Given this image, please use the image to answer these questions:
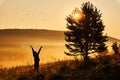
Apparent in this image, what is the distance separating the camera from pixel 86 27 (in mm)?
39469

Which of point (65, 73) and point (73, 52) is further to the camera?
point (73, 52)

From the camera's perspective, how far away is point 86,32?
39.3 meters

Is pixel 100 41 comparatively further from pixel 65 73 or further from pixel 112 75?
pixel 112 75

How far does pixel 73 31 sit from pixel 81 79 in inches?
749

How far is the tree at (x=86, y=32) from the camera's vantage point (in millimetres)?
39469

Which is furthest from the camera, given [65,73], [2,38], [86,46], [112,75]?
[2,38]

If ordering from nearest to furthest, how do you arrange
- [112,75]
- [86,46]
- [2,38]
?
[112,75] → [86,46] → [2,38]

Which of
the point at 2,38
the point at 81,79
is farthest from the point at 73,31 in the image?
the point at 2,38

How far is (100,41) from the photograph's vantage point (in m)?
40.1

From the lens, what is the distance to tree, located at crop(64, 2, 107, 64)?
39.5m

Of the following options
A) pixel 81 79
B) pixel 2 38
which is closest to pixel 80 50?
pixel 81 79

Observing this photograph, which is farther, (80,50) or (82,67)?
(80,50)

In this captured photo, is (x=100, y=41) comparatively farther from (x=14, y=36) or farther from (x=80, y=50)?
(x=14, y=36)

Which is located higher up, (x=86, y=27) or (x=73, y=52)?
(x=86, y=27)
